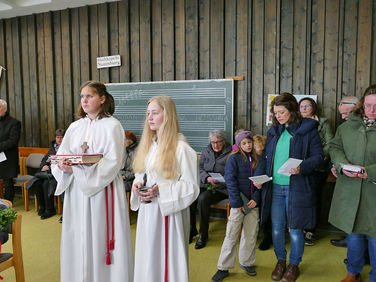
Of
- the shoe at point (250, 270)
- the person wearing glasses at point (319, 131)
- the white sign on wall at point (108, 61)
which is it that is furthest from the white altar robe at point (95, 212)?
the white sign on wall at point (108, 61)

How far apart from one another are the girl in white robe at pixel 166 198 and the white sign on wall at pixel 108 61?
3775 millimetres

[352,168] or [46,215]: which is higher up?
[352,168]

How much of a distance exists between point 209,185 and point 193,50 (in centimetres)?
220

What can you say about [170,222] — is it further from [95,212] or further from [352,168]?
[352,168]

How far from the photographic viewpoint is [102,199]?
2.28 m

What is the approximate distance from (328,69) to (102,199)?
11.5 ft

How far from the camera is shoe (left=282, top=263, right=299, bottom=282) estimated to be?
2.85m

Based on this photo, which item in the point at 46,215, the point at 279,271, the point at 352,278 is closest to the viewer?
the point at 352,278

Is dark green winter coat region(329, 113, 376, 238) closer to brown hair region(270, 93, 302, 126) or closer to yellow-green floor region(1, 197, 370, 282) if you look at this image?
brown hair region(270, 93, 302, 126)

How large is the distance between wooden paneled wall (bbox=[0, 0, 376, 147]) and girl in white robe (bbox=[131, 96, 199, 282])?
→ 2.94 m

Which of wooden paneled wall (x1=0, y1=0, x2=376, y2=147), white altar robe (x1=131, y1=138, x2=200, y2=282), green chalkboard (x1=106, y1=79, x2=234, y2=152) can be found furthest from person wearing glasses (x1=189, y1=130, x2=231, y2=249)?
white altar robe (x1=131, y1=138, x2=200, y2=282)

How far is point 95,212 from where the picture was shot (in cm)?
226

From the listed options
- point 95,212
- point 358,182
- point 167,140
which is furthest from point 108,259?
point 358,182

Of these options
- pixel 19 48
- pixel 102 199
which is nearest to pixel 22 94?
pixel 19 48
